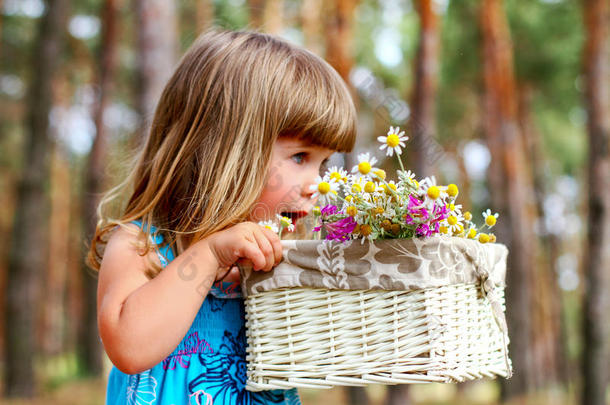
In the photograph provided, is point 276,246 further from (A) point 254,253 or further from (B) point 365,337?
(B) point 365,337

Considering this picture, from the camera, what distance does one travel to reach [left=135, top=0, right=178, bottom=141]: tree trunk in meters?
4.08

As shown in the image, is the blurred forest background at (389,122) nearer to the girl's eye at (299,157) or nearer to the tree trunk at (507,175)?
the tree trunk at (507,175)

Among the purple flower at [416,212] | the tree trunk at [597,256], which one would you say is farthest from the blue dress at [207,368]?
the tree trunk at [597,256]

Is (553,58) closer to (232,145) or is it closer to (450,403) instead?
(450,403)

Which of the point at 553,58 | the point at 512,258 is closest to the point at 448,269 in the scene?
the point at 512,258

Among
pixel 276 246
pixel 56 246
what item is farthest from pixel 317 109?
pixel 56 246

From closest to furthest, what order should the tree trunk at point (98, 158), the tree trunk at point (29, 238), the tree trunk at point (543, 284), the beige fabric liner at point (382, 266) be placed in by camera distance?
the beige fabric liner at point (382, 266) → the tree trunk at point (29, 238) → the tree trunk at point (98, 158) → the tree trunk at point (543, 284)

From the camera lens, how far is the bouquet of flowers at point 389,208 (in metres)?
1.39

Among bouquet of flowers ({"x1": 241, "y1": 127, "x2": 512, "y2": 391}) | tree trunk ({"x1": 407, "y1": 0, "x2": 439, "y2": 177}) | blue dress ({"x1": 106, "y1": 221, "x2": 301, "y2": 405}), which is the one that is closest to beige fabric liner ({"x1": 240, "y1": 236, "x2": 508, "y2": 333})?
bouquet of flowers ({"x1": 241, "y1": 127, "x2": 512, "y2": 391})

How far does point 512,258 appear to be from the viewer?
1143 centimetres

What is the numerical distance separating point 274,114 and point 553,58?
13541 millimetres

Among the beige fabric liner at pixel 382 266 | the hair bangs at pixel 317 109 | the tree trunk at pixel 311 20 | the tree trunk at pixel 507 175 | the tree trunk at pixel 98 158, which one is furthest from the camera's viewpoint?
the tree trunk at pixel 507 175

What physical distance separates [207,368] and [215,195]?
1.57 ft

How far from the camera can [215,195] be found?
5.42ft
